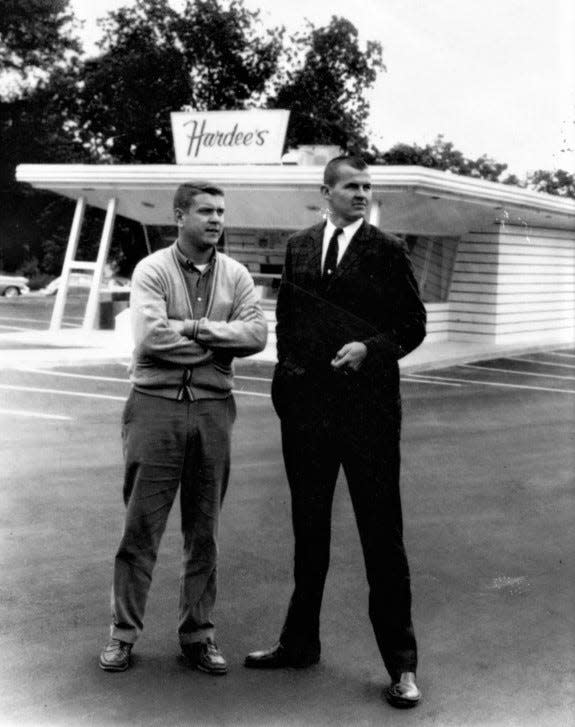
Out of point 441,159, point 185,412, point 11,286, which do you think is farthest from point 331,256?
point 441,159

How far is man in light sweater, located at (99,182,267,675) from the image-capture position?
3914 millimetres

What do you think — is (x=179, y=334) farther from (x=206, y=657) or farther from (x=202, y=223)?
(x=206, y=657)

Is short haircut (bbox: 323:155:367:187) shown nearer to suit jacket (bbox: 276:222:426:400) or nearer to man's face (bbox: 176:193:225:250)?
suit jacket (bbox: 276:222:426:400)

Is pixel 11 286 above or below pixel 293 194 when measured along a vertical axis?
below

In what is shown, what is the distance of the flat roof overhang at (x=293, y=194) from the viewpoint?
56.3ft

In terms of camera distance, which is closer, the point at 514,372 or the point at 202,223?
the point at 202,223

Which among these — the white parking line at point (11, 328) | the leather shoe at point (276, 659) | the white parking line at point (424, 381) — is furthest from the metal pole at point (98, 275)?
the leather shoe at point (276, 659)

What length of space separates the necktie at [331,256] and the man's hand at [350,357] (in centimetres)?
33

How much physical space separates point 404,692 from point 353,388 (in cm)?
116

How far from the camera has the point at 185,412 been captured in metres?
3.93

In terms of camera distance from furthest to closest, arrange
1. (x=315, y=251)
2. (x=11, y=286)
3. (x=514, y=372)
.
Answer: (x=11, y=286) → (x=514, y=372) → (x=315, y=251)

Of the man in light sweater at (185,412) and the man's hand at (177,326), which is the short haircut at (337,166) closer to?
the man in light sweater at (185,412)

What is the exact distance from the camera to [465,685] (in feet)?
12.6

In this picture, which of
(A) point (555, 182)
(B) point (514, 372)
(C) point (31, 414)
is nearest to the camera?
(C) point (31, 414)
